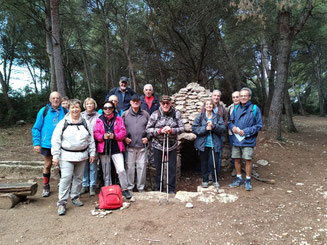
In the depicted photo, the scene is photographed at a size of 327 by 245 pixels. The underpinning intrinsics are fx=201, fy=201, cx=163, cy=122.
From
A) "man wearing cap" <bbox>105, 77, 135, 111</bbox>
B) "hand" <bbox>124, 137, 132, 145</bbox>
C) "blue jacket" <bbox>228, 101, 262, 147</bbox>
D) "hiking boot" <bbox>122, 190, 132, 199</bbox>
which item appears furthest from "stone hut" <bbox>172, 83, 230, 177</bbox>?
"hiking boot" <bbox>122, 190, 132, 199</bbox>

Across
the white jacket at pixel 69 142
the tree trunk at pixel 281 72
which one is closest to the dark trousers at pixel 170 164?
the white jacket at pixel 69 142

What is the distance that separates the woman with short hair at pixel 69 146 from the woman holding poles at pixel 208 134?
228 centimetres

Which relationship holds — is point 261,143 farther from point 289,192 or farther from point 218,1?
point 218,1

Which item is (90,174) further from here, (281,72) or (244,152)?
(281,72)

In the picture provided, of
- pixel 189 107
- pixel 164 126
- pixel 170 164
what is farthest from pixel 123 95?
pixel 170 164

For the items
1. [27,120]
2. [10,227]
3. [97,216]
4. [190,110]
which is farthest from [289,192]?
[27,120]

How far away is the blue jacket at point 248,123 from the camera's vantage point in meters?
4.02

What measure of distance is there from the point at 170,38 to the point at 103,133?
8.33 m

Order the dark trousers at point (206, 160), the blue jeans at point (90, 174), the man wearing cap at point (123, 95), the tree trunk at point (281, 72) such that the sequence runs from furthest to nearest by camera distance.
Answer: the tree trunk at point (281, 72), the man wearing cap at point (123, 95), the dark trousers at point (206, 160), the blue jeans at point (90, 174)

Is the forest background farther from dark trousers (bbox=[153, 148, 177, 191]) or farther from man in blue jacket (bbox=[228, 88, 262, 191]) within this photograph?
dark trousers (bbox=[153, 148, 177, 191])

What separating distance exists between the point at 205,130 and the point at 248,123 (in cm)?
87

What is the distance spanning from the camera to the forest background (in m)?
7.86

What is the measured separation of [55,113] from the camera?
13.3 feet

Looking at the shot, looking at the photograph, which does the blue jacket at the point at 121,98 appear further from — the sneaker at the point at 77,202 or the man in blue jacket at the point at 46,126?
the sneaker at the point at 77,202
